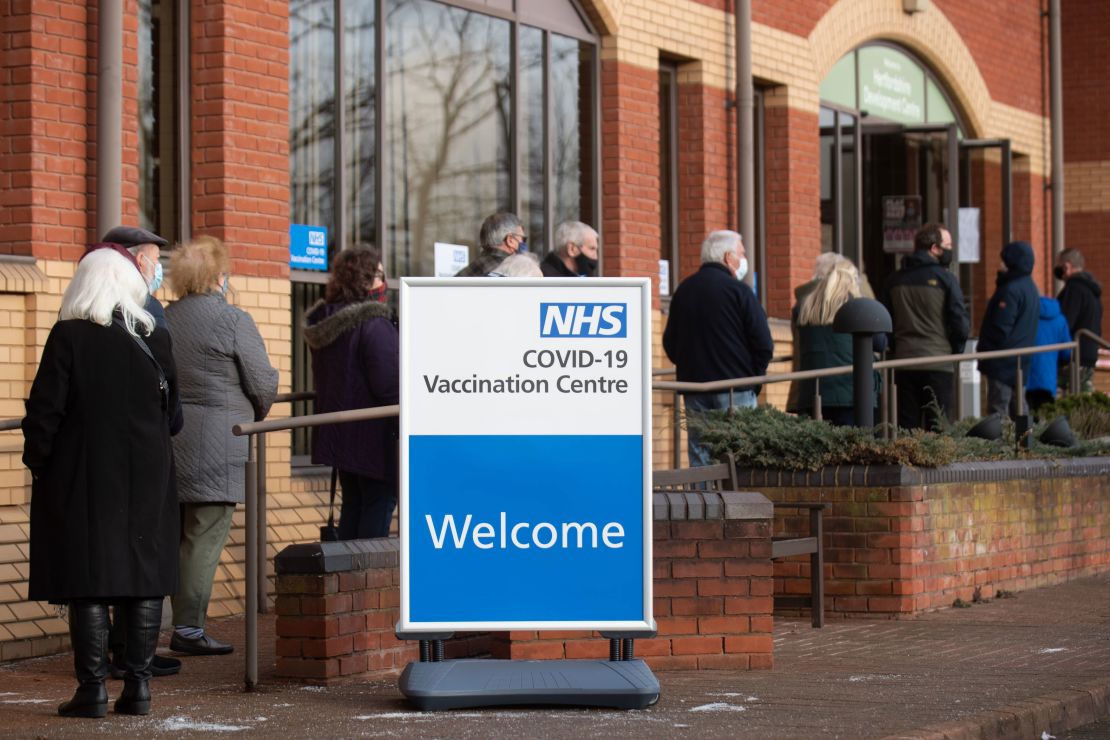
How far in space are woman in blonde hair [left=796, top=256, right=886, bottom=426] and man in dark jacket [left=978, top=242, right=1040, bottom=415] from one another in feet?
8.75

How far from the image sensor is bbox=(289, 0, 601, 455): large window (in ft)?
39.0

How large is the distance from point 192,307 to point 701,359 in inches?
142

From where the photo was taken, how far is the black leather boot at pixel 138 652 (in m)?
6.78

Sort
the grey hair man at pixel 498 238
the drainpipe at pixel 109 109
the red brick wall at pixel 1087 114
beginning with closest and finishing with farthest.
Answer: the drainpipe at pixel 109 109 → the grey hair man at pixel 498 238 → the red brick wall at pixel 1087 114

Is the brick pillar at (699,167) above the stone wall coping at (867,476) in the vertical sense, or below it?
above

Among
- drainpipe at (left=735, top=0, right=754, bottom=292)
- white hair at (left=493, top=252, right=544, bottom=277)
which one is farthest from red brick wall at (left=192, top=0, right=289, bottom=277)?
drainpipe at (left=735, top=0, right=754, bottom=292)

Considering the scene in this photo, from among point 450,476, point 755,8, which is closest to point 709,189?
point 755,8

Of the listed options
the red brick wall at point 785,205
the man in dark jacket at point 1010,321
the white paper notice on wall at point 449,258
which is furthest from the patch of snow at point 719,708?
the red brick wall at point 785,205

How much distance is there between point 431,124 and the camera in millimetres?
13062

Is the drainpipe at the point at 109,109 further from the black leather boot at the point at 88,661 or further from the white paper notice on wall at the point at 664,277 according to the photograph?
the white paper notice on wall at the point at 664,277

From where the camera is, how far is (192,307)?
8.47m

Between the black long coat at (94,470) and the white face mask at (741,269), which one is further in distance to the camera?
the white face mask at (741,269)

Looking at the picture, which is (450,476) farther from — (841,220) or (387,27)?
(841,220)

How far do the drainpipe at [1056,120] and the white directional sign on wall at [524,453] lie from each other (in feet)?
53.0
